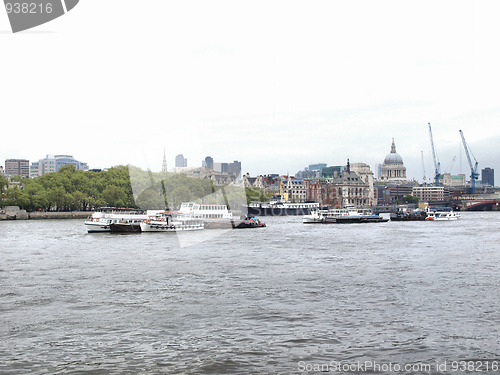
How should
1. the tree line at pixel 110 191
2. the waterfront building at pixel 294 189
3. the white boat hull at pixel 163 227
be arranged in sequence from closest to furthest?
the white boat hull at pixel 163 227 < the tree line at pixel 110 191 < the waterfront building at pixel 294 189

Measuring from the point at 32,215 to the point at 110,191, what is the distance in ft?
43.1

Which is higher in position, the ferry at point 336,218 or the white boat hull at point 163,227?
the white boat hull at point 163,227

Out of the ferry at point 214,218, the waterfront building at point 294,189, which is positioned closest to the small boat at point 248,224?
the ferry at point 214,218

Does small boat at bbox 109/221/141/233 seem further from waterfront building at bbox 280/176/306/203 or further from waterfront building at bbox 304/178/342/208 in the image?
waterfront building at bbox 304/178/342/208

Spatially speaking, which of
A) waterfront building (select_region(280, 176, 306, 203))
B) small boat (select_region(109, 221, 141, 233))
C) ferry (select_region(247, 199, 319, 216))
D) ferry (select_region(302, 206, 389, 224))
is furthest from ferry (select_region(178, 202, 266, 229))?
waterfront building (select_region(280, 176, 306, 203))

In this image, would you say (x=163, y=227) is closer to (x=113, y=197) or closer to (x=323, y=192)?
(x=113, y=197)

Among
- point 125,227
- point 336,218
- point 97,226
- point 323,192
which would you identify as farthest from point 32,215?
point 323,192

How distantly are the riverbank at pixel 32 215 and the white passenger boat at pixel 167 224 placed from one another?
38.2 m

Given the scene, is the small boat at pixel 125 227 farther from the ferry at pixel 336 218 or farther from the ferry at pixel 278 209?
the ferry at pixel 278 209

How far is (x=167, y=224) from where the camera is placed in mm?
55031

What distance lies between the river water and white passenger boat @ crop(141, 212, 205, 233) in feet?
77.4

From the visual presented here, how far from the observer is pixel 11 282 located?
2217 cm

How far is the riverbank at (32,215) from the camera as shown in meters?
86.6

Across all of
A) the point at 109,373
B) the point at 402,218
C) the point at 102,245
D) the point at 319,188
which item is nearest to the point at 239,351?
the point at 109,373
